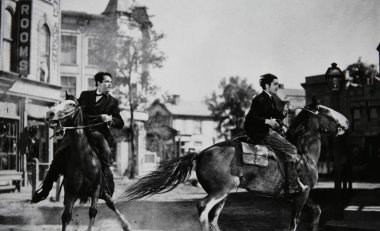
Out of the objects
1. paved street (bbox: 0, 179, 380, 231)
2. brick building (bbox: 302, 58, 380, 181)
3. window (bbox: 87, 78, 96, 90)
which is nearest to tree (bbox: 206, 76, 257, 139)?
brick building (bbox: 302, 58, 380, 181)

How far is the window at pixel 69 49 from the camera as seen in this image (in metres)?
27.1

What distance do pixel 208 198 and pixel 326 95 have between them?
2947cm

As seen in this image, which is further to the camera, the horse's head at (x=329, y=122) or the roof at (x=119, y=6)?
the roof at (x=119, y=6)

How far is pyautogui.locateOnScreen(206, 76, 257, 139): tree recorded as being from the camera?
51.5 metres

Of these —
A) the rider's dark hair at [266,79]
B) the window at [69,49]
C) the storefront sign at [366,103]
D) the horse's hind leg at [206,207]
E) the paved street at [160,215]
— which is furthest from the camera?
the storefront sign at [366,103]

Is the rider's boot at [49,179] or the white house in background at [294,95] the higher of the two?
the white house in background at [294,95]

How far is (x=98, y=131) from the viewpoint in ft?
24.1

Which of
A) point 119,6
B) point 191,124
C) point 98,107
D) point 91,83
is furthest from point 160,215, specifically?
point 191,124

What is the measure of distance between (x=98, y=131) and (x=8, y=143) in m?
11.6

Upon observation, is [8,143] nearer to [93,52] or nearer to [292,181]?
[93,52]

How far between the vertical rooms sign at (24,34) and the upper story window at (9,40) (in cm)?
33

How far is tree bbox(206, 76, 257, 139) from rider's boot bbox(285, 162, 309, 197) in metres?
43.4

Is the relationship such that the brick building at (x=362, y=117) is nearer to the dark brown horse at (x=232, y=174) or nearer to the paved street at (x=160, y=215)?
the paved street at (x=160, y=215)

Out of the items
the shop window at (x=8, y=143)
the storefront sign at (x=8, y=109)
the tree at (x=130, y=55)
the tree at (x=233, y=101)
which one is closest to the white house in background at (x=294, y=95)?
the tree at (x=233, y=101)
